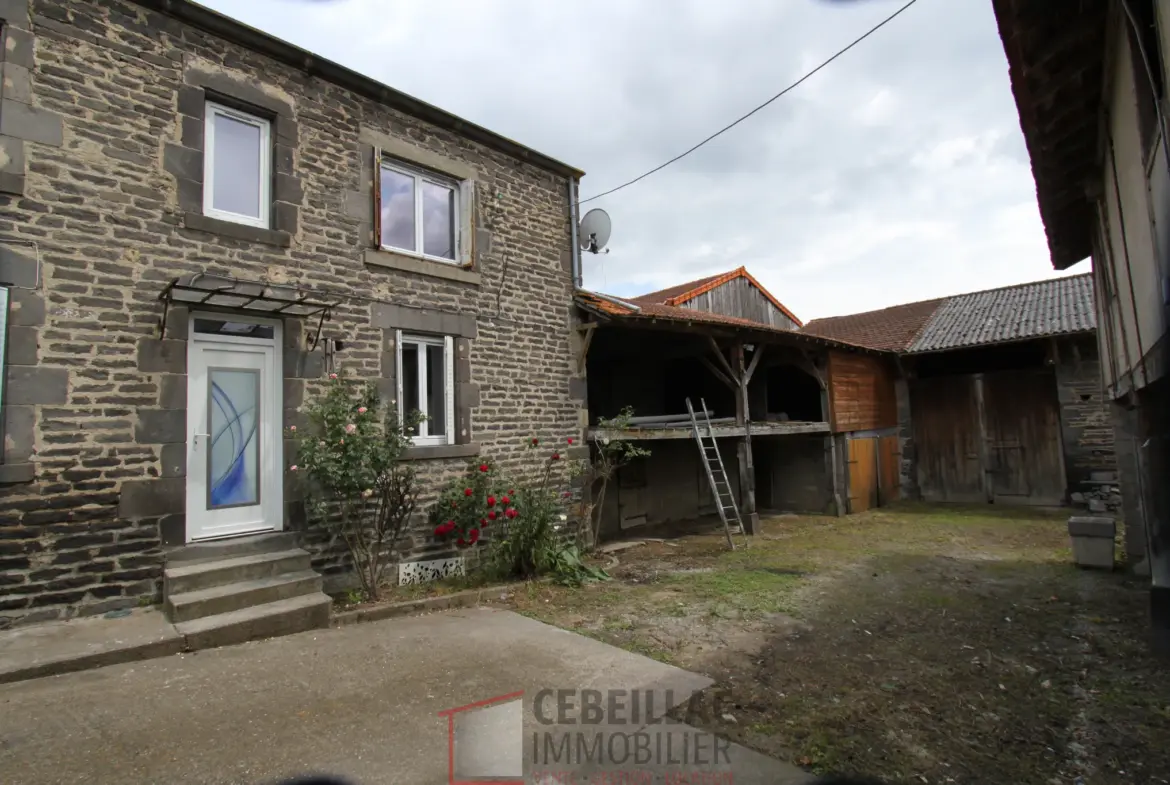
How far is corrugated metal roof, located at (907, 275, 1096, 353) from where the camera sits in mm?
12109

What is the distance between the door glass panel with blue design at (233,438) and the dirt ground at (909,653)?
283 centimetres

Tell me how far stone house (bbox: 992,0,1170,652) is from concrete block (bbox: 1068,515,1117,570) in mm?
1247

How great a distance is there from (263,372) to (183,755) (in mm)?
3650

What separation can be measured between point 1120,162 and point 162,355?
Result: 24.2ft

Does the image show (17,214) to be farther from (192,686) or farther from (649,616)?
(649,616)

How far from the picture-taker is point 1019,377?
498 inches

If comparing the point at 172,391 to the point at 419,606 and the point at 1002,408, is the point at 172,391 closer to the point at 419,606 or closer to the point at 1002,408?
the point at 419,606

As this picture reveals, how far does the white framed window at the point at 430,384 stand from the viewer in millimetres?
6883

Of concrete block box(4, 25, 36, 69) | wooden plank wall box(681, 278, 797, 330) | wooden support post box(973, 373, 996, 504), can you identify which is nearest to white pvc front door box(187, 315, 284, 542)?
concrete block box(4, 25, 36, 69)

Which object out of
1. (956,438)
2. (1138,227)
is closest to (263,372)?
(1138,227)

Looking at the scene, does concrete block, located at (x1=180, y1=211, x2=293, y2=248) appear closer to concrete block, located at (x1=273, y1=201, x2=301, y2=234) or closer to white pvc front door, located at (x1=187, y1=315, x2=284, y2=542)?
concrete block, located at (x1=273, y1=201, x2=301, y2=234)

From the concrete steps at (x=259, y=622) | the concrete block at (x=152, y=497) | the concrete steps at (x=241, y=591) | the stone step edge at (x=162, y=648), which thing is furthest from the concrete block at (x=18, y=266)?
the concrete steps at (x=259, y=622)

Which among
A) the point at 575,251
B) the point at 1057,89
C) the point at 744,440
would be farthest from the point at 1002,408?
the point at 1057,89

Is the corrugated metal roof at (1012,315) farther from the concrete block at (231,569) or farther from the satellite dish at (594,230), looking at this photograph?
the concrete block at (231,569)
